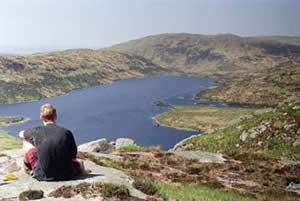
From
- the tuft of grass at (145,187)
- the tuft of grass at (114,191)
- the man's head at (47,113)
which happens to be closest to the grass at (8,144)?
the man's head at (47,113)

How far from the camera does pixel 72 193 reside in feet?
42.0

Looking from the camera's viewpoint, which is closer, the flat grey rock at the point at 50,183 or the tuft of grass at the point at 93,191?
the tuft of grass at the point at 93,191

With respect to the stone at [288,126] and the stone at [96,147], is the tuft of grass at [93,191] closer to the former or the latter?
the stone at [96,147]

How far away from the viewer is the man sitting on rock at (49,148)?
1331 centimetres

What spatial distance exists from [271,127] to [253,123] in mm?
2961

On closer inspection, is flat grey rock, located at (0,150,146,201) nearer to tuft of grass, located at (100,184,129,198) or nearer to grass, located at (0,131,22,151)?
tuft of grass, located at (100,184,129,198)

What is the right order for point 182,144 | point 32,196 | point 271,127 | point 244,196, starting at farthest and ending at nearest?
point 182,144
point 271,127
point 244,196
point 32,196

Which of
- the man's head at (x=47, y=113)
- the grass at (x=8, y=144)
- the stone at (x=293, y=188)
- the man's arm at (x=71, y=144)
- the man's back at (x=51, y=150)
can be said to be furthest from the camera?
the grass at (x=8, y=144)

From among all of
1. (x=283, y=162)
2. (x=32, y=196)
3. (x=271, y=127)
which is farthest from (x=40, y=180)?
(x=271, y=127)

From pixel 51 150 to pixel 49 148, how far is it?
12cm

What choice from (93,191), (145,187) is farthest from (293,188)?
(93,191)

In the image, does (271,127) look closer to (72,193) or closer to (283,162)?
(283,162)

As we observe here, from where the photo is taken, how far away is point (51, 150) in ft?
43.6

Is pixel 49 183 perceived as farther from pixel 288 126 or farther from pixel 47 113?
pixel 288 126
